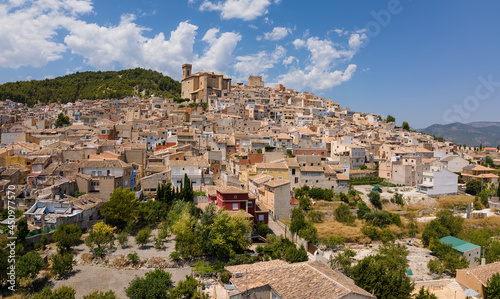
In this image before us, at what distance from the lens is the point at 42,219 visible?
19.4 metres

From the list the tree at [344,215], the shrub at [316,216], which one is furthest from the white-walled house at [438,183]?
the shrub at [316,216]

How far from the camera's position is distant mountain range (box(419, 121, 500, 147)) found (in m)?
72.6

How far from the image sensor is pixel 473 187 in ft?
123

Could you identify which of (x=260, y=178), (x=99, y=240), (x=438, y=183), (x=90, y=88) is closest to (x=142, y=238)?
(x=99, y=240)

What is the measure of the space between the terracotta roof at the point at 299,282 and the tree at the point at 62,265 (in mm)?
8555

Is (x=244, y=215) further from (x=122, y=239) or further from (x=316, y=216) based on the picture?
(x=316, y=216)

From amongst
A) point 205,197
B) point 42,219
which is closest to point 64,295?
point 42,219

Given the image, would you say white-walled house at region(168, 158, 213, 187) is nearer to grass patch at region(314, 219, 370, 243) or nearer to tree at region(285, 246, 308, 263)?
grass patch at region(314, 219, 370, 243)

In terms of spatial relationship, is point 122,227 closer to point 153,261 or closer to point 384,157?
point 153,261

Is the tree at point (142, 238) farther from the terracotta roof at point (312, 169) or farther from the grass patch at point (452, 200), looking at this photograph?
the grass patch at point (452, 200)

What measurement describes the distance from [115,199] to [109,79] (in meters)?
83.0

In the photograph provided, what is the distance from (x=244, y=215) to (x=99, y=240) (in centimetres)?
830

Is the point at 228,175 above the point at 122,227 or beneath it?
above

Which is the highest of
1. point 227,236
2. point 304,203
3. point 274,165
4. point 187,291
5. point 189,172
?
point 274,165
